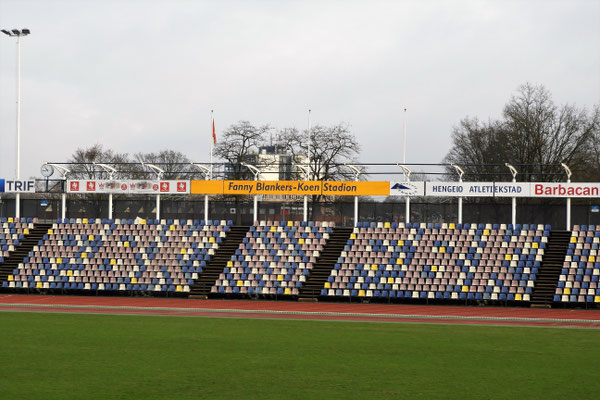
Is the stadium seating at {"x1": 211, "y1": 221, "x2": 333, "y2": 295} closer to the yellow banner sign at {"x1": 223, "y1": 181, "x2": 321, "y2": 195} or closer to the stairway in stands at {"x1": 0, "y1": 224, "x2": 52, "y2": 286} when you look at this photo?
the yellow banner sign at {"x1": 223, "y1": 181, "x2": 321, "y2": 195}

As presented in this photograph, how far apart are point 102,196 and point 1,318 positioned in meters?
37.8

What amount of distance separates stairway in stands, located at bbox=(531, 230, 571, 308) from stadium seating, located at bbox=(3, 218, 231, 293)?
58.3 feet

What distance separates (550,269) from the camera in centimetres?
4081

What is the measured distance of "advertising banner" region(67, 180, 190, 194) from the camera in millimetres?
47656

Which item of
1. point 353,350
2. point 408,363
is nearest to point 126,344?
point 353,350

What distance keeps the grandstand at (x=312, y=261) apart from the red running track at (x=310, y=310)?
161 centimetres

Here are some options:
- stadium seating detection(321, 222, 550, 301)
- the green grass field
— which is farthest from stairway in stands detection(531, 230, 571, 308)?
the green grass field

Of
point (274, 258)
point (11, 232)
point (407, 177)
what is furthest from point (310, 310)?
point (11, 232)

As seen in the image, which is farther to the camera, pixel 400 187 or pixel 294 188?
pixel 294 188

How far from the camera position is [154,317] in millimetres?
31469

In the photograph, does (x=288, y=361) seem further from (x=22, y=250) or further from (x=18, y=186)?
(x=18, y=186)

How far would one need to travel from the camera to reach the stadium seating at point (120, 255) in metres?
43.4

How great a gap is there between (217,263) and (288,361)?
25.1 meters

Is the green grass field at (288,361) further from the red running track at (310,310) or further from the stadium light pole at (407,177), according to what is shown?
the stadium light pole at (407,177)
